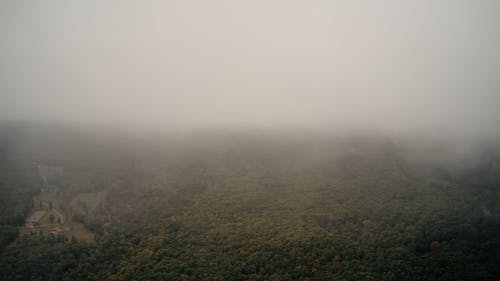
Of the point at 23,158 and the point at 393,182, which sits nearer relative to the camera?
the point at 393,182

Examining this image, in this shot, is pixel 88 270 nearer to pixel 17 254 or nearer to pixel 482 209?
pixel 17 254

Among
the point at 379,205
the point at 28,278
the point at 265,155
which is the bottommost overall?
the point at 28,278

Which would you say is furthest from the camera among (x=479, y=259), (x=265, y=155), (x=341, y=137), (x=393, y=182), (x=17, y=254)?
→ (x=341, y=137)

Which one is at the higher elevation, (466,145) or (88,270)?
(466,145)

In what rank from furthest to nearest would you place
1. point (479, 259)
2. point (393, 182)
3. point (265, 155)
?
1. point (265, 155)
2. point (393, 182)
3. point (479, 259)

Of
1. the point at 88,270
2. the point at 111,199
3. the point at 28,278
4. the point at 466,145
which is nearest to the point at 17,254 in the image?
the point at 28,278

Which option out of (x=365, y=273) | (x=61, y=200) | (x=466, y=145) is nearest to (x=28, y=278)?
(x=61, y=200)
